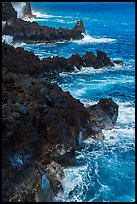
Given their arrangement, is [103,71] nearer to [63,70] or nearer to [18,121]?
[63,70]

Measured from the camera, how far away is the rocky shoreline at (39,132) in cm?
2117

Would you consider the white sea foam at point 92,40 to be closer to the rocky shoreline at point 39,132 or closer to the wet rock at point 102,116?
the wet rock at point 102,116

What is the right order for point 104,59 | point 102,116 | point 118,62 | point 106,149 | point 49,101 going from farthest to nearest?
point 118,62 < point 104,59 < point 102,116 < point 106,149 < point 49,101

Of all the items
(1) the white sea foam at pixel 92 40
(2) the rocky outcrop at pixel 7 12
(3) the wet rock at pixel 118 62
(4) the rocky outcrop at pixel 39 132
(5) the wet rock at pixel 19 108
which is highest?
(2) the rocky outcrop at pixel 7 12

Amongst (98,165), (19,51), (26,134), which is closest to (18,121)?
(26,134)

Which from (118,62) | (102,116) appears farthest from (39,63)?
(102,116)

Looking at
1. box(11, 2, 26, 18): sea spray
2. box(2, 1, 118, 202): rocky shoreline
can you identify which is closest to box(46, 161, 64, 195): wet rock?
box(2, 1, 118, 202): rocky shoreline

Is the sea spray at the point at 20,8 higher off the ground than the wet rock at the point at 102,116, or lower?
higher

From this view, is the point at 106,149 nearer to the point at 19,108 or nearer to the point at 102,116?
the point at 102,116

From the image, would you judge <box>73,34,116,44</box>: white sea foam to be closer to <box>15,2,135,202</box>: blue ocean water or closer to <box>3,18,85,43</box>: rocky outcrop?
<box>3,18,85,43</box>: rocky outcrop

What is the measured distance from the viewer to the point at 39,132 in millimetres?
24984

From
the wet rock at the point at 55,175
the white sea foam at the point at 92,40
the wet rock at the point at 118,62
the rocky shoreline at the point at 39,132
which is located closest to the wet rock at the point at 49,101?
the rocky shoreline at the point at 39,132

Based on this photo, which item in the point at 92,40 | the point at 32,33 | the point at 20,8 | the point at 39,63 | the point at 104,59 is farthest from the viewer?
the point at 20,8

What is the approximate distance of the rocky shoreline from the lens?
21.2 m
